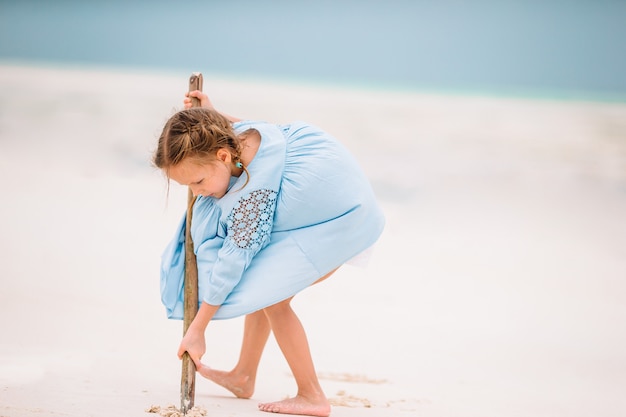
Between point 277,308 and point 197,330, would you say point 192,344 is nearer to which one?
point 197,330

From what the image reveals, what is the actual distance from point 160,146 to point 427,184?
6860 mm

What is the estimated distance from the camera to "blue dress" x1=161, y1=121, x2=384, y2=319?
247 cm

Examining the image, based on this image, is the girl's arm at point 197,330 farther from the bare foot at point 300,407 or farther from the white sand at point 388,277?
the bare foot at point 300,407

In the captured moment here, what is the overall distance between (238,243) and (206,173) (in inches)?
9.6

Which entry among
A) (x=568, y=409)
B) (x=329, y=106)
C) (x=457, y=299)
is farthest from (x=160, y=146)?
(x=329, y=106)

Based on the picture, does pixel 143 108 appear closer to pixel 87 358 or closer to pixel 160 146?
pixel 87 358

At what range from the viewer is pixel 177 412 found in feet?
8.39

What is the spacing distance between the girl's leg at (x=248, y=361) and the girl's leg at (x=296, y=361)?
23cm

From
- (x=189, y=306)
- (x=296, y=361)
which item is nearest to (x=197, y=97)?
(x=189, y=306)

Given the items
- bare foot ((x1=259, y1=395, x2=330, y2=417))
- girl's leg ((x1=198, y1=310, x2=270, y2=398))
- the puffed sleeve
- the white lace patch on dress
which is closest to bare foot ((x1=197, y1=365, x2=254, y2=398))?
girl's leg ((x1=198, y1=310, x2=270, y2=398))

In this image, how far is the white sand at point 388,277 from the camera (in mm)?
3318

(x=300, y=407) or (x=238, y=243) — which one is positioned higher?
(x=238, y=243)

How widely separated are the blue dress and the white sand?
44 cm

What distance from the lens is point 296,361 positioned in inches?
107
